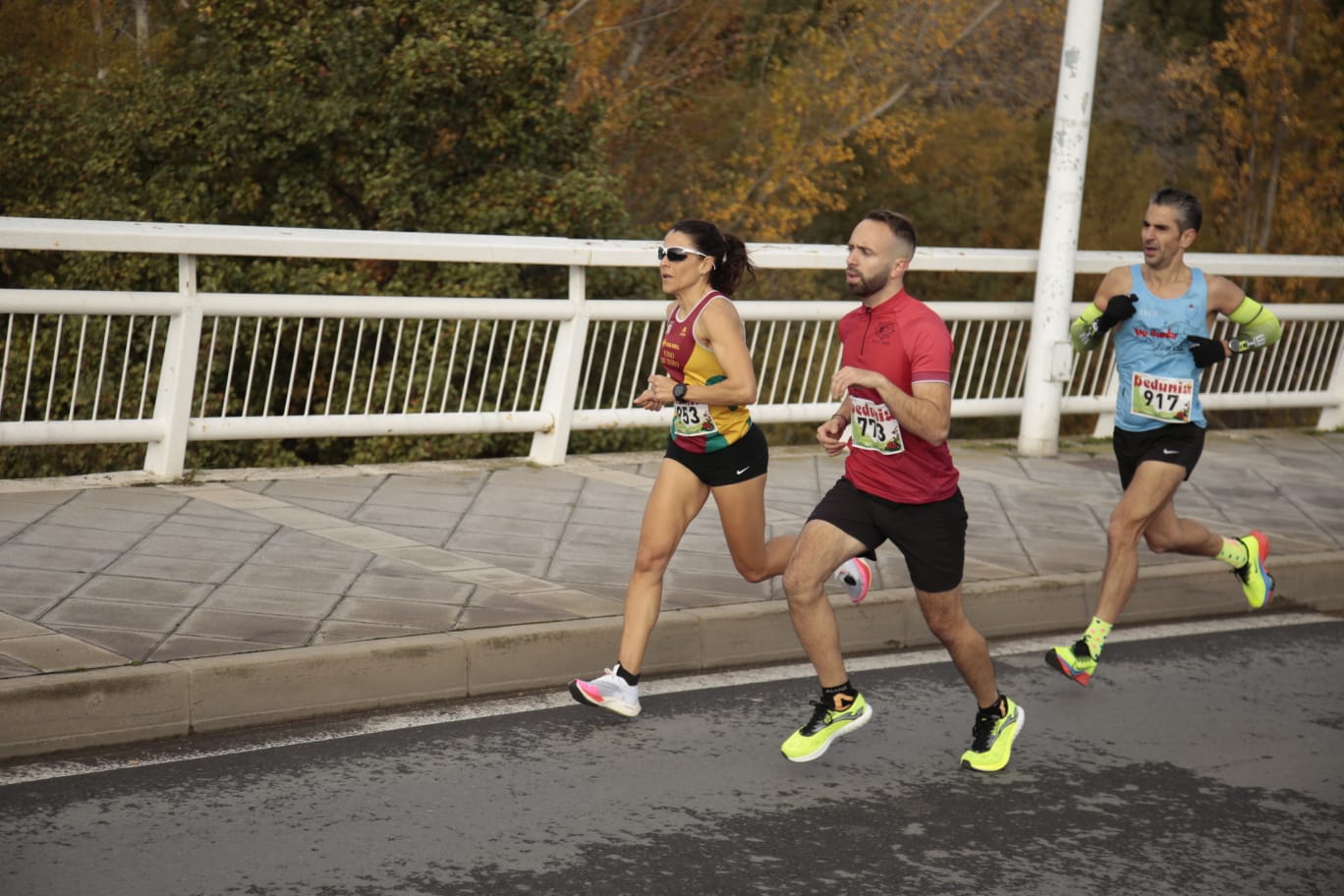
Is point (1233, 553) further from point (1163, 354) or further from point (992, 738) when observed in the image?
point (992, 738)

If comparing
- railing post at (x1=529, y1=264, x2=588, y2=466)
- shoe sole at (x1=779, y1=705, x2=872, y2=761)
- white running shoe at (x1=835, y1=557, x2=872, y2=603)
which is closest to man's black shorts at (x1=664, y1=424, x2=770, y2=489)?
white running shoe at (x1=835, y1=557, x2=872, y2=603)

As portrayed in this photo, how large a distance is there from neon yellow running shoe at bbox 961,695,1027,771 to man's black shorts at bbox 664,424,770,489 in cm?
114

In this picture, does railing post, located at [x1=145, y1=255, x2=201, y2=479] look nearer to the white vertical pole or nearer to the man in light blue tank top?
the man in light blue tank top

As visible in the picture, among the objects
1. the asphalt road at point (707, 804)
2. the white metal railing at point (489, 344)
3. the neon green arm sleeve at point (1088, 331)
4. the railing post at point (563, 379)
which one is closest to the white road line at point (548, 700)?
the asphalt road at point (707, 804)

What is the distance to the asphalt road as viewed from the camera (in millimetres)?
4500

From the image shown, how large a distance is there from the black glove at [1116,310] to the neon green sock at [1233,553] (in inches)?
47.4

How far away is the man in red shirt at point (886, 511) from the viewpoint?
5305 mm

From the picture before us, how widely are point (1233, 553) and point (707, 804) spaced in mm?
3287

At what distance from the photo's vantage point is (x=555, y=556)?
778 cm

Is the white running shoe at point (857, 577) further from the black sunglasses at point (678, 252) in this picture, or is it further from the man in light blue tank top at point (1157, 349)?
the black sunglasses at point (678, 252)

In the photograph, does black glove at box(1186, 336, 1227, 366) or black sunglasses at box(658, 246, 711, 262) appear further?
black glove at box(1186, 336, 1227, 366)

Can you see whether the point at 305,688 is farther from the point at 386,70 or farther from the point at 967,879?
the point at 386,70

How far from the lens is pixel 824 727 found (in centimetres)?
551

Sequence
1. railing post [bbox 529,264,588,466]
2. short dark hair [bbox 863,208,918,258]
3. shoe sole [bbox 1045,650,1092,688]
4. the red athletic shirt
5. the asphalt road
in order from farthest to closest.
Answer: railing post [bbox 529,264,588,466] → shoe sole [bbox 1045,650,1092,688] → short dark hair [bbox 863,208,918,258] → the red athletic shirt → the asphalt road
